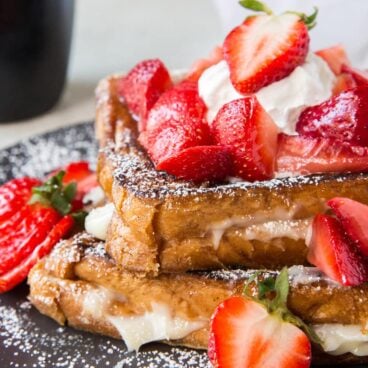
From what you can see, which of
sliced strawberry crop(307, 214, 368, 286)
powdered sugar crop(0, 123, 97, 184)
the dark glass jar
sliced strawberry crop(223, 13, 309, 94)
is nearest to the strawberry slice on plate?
sliced strawberry crop(307, 214, 368, 286)

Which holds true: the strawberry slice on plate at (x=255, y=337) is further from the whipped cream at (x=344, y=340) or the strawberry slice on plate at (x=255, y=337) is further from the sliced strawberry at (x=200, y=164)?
the sliced strawberry at (x=200, y=164)

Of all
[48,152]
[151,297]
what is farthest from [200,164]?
[48,152]

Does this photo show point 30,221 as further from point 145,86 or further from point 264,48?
point 264,48

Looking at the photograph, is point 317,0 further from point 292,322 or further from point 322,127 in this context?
point 292,322

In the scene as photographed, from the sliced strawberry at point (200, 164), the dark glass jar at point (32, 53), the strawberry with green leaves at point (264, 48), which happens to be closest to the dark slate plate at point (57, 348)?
the sliced strawberry at point (200, 164)

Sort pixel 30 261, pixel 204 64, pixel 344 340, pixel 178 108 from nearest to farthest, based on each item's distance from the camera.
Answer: pixel 344 340 < pixel 178 108 < pixel 30 261 < pixel 204 64

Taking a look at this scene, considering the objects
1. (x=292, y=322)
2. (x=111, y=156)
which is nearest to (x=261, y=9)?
(x=111, y=156)
